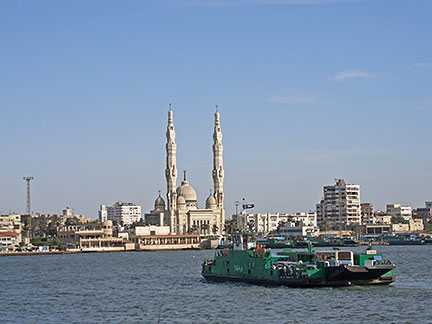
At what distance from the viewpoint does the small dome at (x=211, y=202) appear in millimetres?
196875

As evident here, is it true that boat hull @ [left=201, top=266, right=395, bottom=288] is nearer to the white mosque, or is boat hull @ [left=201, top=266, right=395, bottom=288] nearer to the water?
the water

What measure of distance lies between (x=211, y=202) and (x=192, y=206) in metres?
5.21

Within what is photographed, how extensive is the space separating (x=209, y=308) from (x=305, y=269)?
9.02m

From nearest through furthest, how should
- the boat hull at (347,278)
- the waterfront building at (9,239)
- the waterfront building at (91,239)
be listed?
the boat hull at (347,278), the waterfront building at (9,239), the waterfront building at (91,239)

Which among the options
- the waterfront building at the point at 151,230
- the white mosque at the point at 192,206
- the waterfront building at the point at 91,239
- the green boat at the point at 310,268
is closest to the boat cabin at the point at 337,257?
the green boat at the point at 310,268

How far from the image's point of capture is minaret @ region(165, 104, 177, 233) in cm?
19025

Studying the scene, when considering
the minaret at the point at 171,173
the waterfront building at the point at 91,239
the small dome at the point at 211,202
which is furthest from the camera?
the small dome at the point at 211,202

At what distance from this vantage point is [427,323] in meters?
37.5

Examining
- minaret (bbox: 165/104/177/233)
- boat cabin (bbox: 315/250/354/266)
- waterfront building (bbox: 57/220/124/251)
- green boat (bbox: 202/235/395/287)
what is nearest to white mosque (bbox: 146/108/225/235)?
minaret (bbox: 165/104/177/233)

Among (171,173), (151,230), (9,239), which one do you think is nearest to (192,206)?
(171,173)

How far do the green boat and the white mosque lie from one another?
5202 inches

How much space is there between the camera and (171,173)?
7495 inches

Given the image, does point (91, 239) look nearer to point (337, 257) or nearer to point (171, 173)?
point (171, 173)

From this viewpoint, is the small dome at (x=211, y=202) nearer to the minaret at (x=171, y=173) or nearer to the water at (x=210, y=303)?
the minaret at (x=171, y=173)
